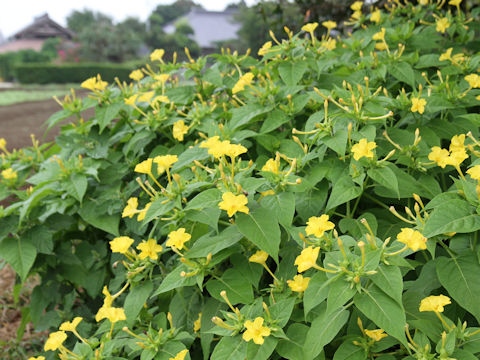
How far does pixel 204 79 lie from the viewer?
229 centimetres

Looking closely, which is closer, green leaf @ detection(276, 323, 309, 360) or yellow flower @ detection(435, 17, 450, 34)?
green leaf @ detection(276, 323, 309, 360)

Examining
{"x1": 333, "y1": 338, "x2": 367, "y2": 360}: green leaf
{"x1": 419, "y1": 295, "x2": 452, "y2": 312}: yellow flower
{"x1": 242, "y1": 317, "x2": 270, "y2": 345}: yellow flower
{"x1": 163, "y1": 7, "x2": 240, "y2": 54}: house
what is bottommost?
{"x1": 333, "y1": 338, "x2": 367, "y2": 360}: green leaf

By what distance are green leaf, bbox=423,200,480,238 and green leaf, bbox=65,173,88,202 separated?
1.55 meters

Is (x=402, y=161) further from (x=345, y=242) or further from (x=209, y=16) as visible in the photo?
(x=209, y=16)

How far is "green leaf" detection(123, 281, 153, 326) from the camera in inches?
61.4

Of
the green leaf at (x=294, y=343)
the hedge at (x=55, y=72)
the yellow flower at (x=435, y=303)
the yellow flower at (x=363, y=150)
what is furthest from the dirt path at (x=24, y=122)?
the hedge at (x=55, y=72)

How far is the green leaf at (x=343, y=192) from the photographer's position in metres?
1.47

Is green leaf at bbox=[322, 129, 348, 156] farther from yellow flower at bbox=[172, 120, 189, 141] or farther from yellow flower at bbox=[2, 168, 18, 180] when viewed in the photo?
yellow flower at bbox=[2, 168, 18, 180]

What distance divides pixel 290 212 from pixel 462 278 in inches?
22.1

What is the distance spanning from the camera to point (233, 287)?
4.70ft

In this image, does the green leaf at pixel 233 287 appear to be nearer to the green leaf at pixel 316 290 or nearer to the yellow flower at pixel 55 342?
the green leaf at pixel 316 290

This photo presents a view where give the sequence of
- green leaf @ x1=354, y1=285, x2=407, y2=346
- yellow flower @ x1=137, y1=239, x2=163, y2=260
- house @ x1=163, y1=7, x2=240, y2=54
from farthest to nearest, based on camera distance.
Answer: house @ x1=163, y1=7, x2=240, y2=54
yellow flower @ x1=137, y1=239, x2=163, y2=260
green leaf @ x1=354, y1=285, x2=407, y2=346

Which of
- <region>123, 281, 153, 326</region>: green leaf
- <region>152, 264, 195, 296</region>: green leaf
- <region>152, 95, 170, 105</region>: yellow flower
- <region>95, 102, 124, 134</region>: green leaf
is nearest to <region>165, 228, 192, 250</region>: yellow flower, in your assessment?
<region>152, 264, 195, 296</region>: green leaf

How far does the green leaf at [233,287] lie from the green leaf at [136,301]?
267 mm
